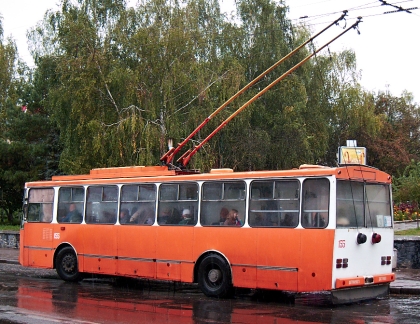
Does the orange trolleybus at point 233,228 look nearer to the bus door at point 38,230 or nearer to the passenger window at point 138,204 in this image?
the passenger window at point 138,204

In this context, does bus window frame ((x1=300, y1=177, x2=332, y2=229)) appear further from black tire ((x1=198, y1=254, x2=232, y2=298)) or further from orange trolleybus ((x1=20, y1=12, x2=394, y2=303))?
black tire ((x1=198, y1=254, x2=232, y2=298))

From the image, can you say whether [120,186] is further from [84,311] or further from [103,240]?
[84,311]

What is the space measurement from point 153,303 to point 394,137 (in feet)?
175

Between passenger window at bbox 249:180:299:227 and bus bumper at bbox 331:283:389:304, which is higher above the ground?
passenger window at bbox 249:180:299:227

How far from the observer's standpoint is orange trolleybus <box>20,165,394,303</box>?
1298cm

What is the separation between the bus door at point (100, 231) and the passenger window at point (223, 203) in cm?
307

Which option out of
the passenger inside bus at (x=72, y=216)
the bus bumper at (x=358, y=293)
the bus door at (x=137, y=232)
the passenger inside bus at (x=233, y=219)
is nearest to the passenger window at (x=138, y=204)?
the bus door at (x=137, y=232)

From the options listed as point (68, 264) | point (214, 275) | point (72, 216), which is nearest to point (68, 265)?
point (68, 264)

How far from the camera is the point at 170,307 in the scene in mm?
13180

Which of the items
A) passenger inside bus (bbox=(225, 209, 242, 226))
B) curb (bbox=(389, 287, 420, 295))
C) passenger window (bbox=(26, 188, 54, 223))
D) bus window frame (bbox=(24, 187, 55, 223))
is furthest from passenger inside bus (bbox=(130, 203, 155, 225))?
curb (bbox=(389, 287, 420, 295))

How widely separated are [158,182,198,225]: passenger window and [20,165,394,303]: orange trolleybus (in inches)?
0.9

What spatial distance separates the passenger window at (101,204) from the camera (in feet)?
56.1

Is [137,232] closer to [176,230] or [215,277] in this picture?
[176,230]

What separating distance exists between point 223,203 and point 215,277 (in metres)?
1.63
